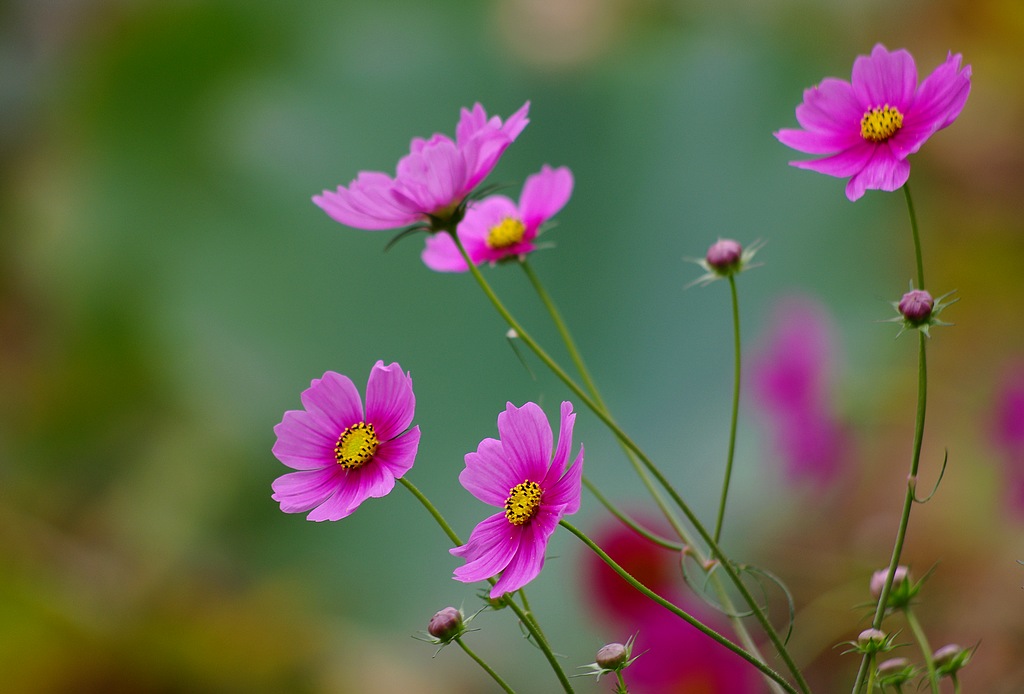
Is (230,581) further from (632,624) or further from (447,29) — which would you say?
(447,29)

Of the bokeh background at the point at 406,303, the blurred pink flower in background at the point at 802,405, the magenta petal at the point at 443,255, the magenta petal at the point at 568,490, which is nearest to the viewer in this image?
the magenta petal at the point at 568,490

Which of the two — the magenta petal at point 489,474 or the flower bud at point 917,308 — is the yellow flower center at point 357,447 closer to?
the magenta petal at point 489,474

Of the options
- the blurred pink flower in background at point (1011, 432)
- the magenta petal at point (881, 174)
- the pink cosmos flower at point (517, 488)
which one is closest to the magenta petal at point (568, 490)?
the pink cosmos flower at point (517, 488)

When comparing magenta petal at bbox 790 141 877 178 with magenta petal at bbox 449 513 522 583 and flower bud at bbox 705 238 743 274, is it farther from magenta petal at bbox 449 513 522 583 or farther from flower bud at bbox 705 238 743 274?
magenta petal at bbox 449 513 522 583

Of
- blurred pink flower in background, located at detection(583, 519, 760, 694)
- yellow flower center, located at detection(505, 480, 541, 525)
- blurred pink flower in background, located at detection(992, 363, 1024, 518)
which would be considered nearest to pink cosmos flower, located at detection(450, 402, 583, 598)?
yellow flower center, located at detection(505, 480, 541, 525)

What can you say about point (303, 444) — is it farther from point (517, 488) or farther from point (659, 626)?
point (659, 626)

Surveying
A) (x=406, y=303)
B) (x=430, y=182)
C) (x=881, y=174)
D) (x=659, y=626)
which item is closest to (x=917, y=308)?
(x=881, y=174)

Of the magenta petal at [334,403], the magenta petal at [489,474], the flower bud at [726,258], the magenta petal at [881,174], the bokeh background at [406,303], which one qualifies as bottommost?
the magenta petal at [489,474]
